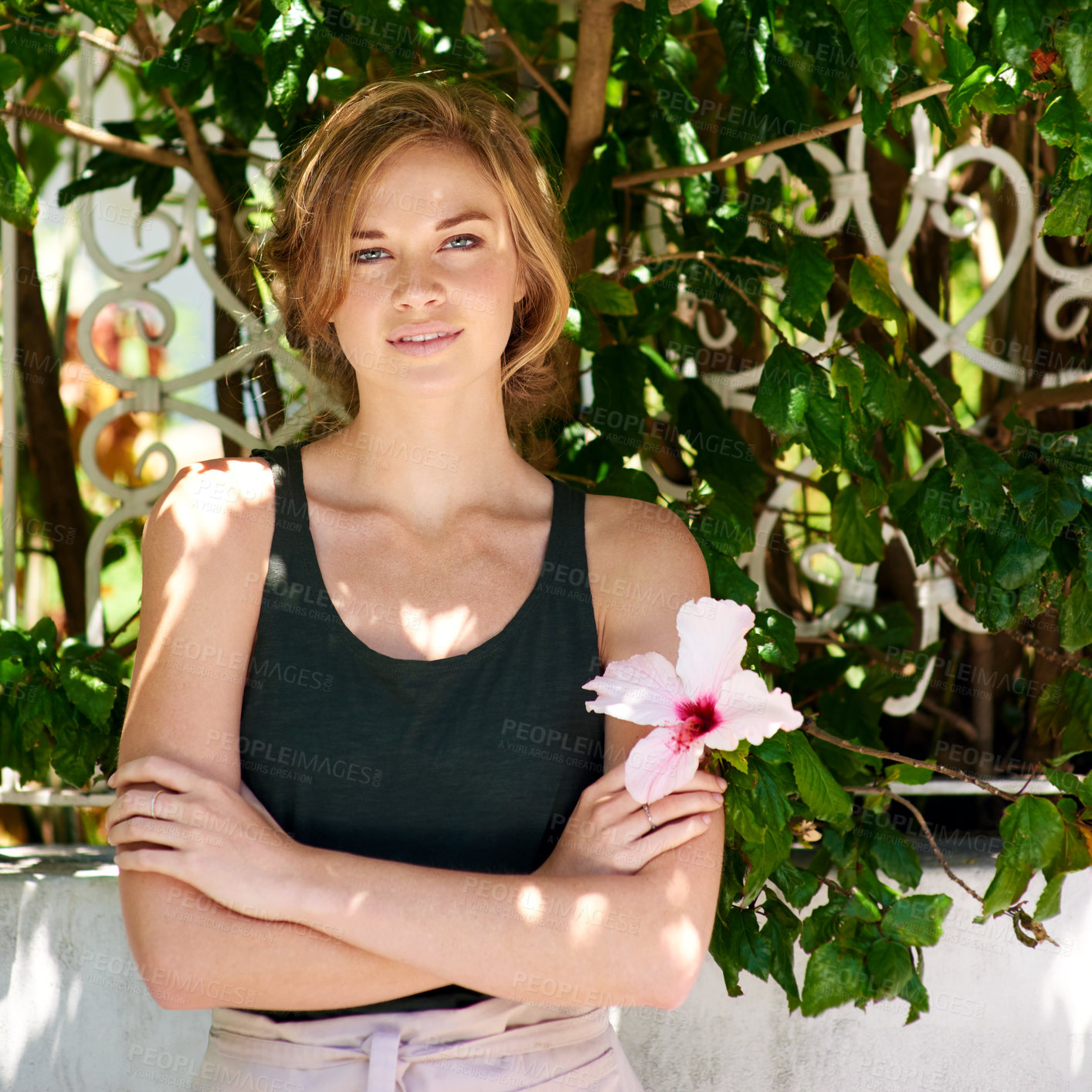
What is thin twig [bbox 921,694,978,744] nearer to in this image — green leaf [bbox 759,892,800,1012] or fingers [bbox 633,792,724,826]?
green leaf [bbox 759,892,800,1012]

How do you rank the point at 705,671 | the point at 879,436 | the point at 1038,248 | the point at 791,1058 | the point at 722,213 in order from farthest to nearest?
the point at 879,436
the point at 1038,248
the point at 791,1058
the point at 722,213
the point at 705,671

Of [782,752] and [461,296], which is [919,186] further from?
[782,752]

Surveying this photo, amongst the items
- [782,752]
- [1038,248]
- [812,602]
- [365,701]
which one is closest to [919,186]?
[1038,248]

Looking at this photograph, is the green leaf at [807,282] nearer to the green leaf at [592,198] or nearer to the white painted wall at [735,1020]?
the green leaf at [592,198]

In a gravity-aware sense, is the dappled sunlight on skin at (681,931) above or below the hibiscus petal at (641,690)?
below

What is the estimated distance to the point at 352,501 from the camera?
182 cm

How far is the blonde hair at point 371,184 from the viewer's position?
1.75 m

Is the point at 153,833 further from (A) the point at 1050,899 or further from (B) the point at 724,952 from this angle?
(A) the point at 1050,899

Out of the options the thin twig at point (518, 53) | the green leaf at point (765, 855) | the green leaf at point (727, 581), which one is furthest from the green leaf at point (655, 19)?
the green leaf at point (765, 855)

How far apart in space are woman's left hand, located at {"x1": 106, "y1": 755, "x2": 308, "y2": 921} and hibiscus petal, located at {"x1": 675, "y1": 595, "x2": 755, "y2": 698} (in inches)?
21.5

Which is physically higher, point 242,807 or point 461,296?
point 461,296

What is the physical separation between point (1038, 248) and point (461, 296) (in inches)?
56.8

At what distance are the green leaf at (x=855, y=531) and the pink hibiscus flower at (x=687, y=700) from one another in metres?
0.67

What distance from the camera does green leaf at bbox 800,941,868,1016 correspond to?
1.85m
